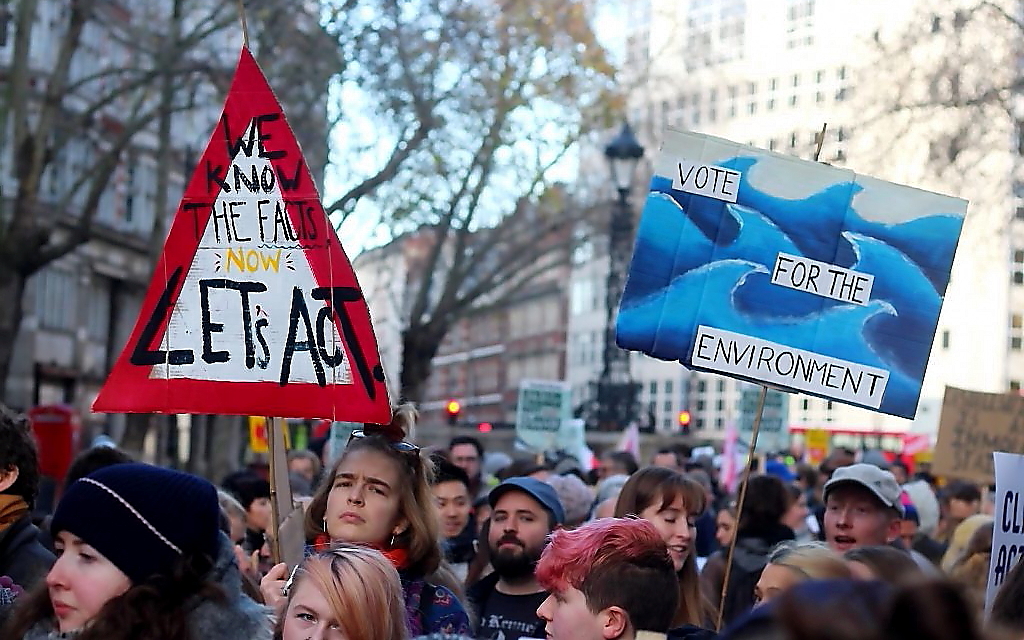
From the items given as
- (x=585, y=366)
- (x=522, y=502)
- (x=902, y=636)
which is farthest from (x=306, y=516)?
(x=585, y=366)

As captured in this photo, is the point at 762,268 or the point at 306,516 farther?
the point at 762,268

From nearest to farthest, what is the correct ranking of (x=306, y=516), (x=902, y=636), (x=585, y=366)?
(x=902, y=636) → (x=306, y=516) → (x=585, y=366)

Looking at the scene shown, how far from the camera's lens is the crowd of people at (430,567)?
6.89 ft

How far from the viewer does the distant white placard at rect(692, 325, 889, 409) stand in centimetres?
614

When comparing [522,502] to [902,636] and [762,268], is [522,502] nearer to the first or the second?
[762,268]

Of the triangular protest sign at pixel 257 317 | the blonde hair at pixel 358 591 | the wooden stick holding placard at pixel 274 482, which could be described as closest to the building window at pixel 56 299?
the triangular protest sign at pixel 257 317

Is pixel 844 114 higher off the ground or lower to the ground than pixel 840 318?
higher

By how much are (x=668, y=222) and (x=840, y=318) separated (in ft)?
2.38

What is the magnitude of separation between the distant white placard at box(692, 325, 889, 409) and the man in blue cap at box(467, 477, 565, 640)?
906 mm

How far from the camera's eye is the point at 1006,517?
5.96 m

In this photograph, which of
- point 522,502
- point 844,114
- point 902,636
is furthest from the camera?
point 844,114

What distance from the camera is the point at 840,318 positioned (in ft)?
20.5

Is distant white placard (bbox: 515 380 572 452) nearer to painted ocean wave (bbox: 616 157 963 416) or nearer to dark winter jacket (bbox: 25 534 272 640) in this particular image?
painted ocean wave (bbox: 616 157 963 416)

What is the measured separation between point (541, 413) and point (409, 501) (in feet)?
44.5
